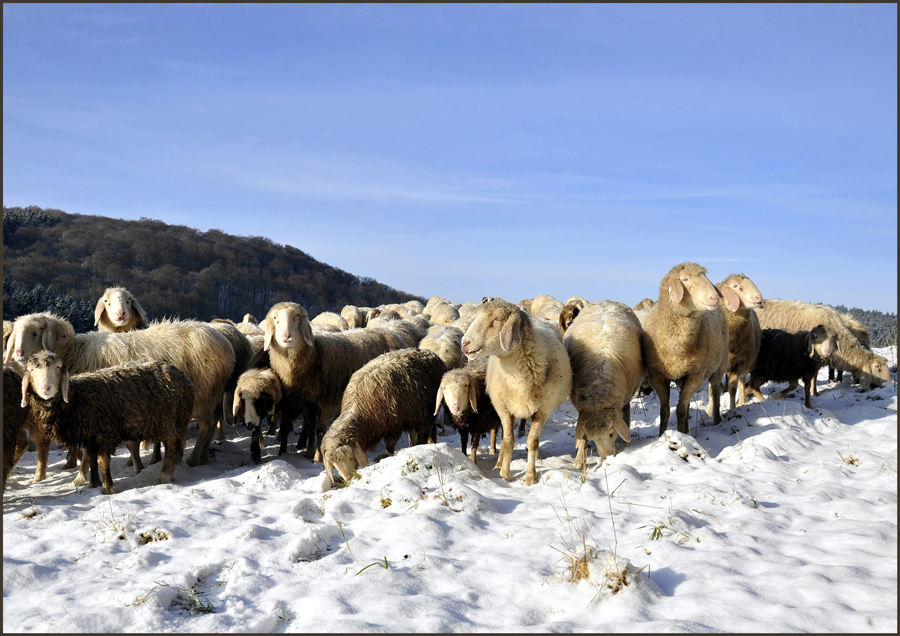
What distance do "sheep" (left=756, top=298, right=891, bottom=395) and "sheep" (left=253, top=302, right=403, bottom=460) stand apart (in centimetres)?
958

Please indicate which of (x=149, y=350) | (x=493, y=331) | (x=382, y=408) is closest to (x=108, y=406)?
(x=149, y=350)

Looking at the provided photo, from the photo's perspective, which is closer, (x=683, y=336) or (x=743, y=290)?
(x=683, y=336)

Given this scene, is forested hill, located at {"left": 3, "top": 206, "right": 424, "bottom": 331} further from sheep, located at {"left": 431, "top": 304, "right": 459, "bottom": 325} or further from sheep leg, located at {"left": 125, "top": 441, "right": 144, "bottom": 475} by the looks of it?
sheep leg, located at {"left": 125, "top": 441, "right": 144, "bottom": 475}

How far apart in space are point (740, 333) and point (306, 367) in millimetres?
7376

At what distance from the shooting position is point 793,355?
1151 centimetres

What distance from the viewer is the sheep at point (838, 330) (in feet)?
39.8

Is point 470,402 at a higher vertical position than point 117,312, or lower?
lower

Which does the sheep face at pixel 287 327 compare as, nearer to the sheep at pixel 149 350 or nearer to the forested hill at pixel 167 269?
the sheep at pixel 149 350

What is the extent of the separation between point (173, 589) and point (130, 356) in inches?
225

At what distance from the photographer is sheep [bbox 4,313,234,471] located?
870 cm

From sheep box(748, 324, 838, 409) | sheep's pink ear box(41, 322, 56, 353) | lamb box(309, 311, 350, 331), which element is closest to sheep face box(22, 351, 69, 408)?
sheep's pink ear box(41, 322, 56, 353)

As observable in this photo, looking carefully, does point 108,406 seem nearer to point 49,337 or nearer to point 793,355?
point 49,337

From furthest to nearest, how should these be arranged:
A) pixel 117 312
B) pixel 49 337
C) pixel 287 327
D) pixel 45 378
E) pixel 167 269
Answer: pixel 167 269 → pixel 117 312 → pixel 287 327 → pixel 49 337 → pixel 45 378

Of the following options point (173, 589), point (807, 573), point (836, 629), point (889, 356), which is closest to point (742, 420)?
point (807, 573)
